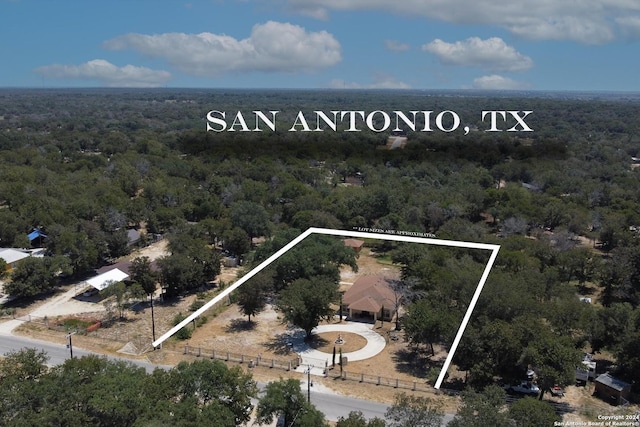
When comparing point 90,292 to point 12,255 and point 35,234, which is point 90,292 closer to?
point 12,255

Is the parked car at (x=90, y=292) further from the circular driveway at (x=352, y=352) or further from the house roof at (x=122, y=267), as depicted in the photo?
the circular driveway at (x=352, y=352)

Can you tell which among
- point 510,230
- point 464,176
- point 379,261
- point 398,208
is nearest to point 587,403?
point 379,261

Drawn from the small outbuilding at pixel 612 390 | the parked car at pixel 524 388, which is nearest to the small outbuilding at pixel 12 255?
the parked car at pixel 524 388

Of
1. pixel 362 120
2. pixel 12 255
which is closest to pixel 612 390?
pixel 362 120

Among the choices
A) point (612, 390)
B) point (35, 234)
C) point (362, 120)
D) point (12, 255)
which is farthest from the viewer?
point (35, 234)

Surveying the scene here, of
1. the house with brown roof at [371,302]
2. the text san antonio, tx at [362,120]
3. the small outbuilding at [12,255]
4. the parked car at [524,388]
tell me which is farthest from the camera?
the small outbuilding at [12,255]
